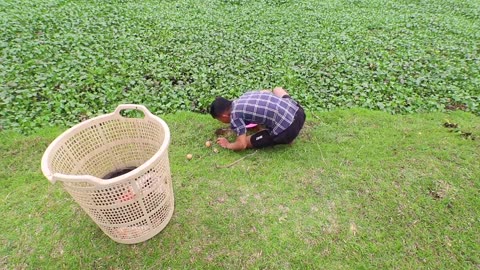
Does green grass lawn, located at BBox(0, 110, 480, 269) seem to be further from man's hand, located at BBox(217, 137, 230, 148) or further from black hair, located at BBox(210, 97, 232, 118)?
black hair, located at BBox(210, 97, 232, 118)

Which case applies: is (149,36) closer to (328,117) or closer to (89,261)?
(328,117)

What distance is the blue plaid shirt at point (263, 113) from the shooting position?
9.50ft

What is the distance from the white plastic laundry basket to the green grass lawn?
0.26 meters

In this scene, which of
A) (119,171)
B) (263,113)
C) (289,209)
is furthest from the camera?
(263,113)

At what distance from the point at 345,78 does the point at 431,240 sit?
2.60 metres

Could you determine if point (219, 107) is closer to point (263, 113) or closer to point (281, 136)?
point (263, 113)

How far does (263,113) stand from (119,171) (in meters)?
1.40

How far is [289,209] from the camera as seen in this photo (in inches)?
97.5

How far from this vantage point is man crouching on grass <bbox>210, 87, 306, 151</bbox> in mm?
2902

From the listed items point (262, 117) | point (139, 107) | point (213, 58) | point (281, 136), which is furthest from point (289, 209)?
point (213, 58)

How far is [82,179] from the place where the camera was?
1608mm

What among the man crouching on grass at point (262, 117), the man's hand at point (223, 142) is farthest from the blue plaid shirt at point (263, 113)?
the man's hand at point (223, 142)

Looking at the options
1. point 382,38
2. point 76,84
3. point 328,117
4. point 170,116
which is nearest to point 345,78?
point 328,117

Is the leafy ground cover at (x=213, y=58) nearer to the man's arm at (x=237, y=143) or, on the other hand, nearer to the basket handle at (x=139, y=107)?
the man's arm at (x=237, y=143)
